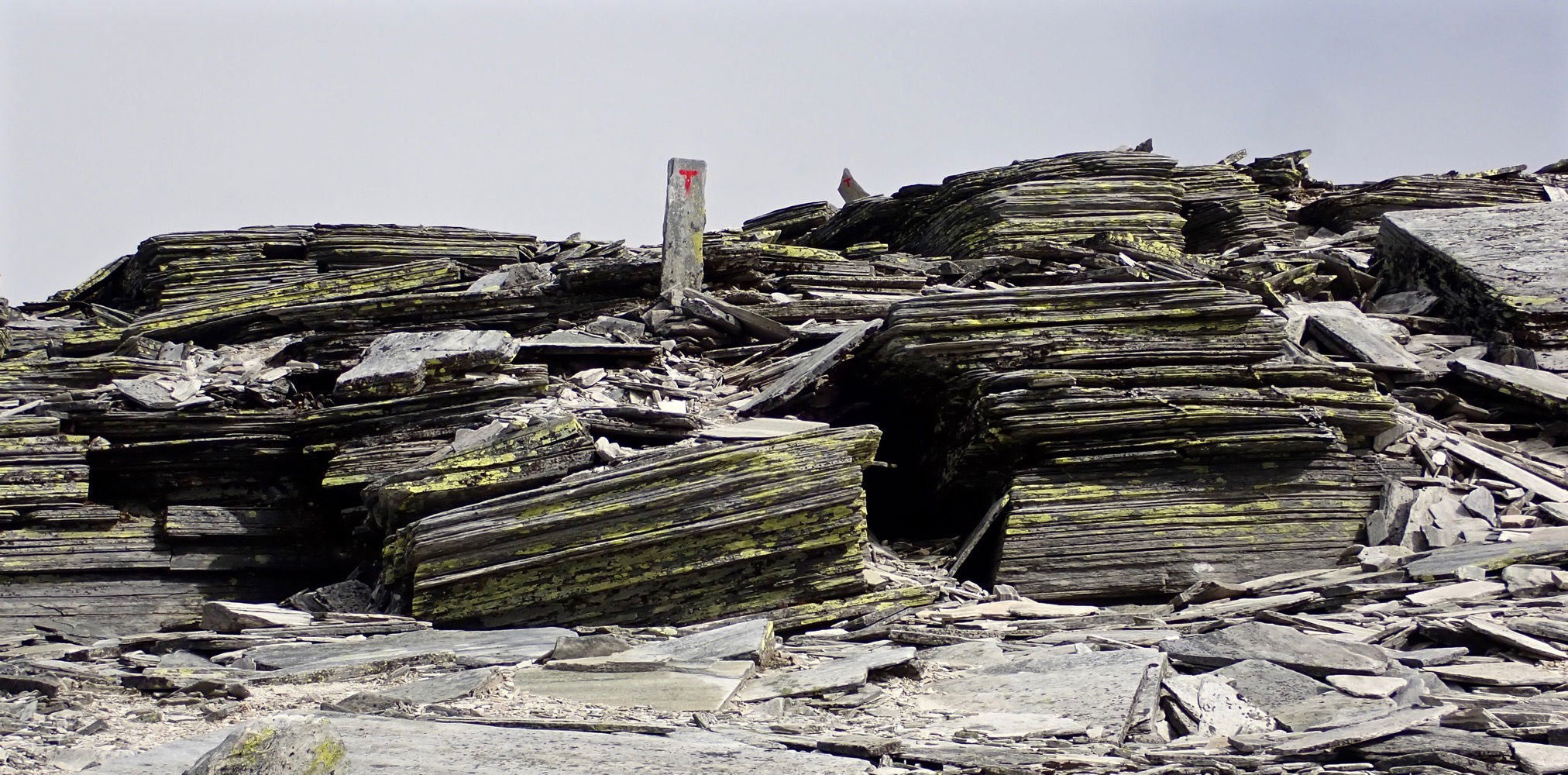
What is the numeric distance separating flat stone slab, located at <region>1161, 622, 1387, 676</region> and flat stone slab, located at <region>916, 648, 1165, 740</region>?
18cm

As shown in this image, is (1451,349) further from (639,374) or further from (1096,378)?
(639,374)

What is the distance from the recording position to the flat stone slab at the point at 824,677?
471 cm

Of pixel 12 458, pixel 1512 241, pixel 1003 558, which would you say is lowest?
pixel 1003 558

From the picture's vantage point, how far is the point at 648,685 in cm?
477

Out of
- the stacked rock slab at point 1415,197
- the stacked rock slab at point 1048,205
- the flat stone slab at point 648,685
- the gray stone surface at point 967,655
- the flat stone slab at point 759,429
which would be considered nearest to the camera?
the flat stone slab at point 648,685

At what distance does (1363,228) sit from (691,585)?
33.8ft

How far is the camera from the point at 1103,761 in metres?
3.65

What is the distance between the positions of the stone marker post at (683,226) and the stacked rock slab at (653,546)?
3565mm

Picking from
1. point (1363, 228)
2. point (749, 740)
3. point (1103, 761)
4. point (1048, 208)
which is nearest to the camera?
point (1103, 761)

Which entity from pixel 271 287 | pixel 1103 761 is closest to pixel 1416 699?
pixel 1103 761

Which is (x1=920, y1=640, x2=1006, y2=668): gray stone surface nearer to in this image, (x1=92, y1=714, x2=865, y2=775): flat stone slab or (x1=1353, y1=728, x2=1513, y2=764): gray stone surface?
(x1=92, y1=714, x2=865, y2=775): flat stone slab

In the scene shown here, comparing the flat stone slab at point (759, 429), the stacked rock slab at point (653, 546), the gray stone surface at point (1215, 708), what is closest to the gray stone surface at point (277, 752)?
the gray stone surface at point (1215, 708)

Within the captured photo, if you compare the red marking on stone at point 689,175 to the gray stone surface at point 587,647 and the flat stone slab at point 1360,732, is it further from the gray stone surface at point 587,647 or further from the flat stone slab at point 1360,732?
the flat stone slab at point 1360,732

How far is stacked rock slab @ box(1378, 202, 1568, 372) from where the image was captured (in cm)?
929
